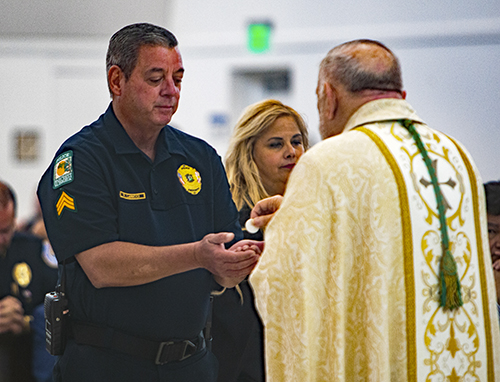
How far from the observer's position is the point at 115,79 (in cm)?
180

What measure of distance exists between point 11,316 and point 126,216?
1501 mm

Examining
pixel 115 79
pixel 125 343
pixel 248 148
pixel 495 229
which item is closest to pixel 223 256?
pixel 125 343

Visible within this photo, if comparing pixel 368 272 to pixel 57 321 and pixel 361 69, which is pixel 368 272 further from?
pixel 57 321

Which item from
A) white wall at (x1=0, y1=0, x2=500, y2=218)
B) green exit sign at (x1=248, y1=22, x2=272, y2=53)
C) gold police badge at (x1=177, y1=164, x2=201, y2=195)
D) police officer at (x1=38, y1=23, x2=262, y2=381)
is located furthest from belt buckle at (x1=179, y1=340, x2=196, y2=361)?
green exit sign at (x1=248, y1=22, x2=272, y2=53)

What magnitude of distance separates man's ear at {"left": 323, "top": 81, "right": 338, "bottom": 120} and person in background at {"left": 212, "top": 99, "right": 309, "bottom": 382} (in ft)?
2.57

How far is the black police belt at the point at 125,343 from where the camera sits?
5.55 ft

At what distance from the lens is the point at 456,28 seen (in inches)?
229

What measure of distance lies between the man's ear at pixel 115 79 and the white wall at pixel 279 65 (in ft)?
13.6

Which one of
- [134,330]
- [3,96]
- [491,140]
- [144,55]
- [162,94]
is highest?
[3,96]

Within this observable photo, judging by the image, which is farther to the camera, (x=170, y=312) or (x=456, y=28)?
(x=456, y=28)

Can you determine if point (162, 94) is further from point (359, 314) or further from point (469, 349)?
point (469, 349)

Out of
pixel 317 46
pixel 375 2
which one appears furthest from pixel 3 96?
pixel 375 2

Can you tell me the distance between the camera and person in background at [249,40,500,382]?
1541 mm

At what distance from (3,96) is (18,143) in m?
0.52
